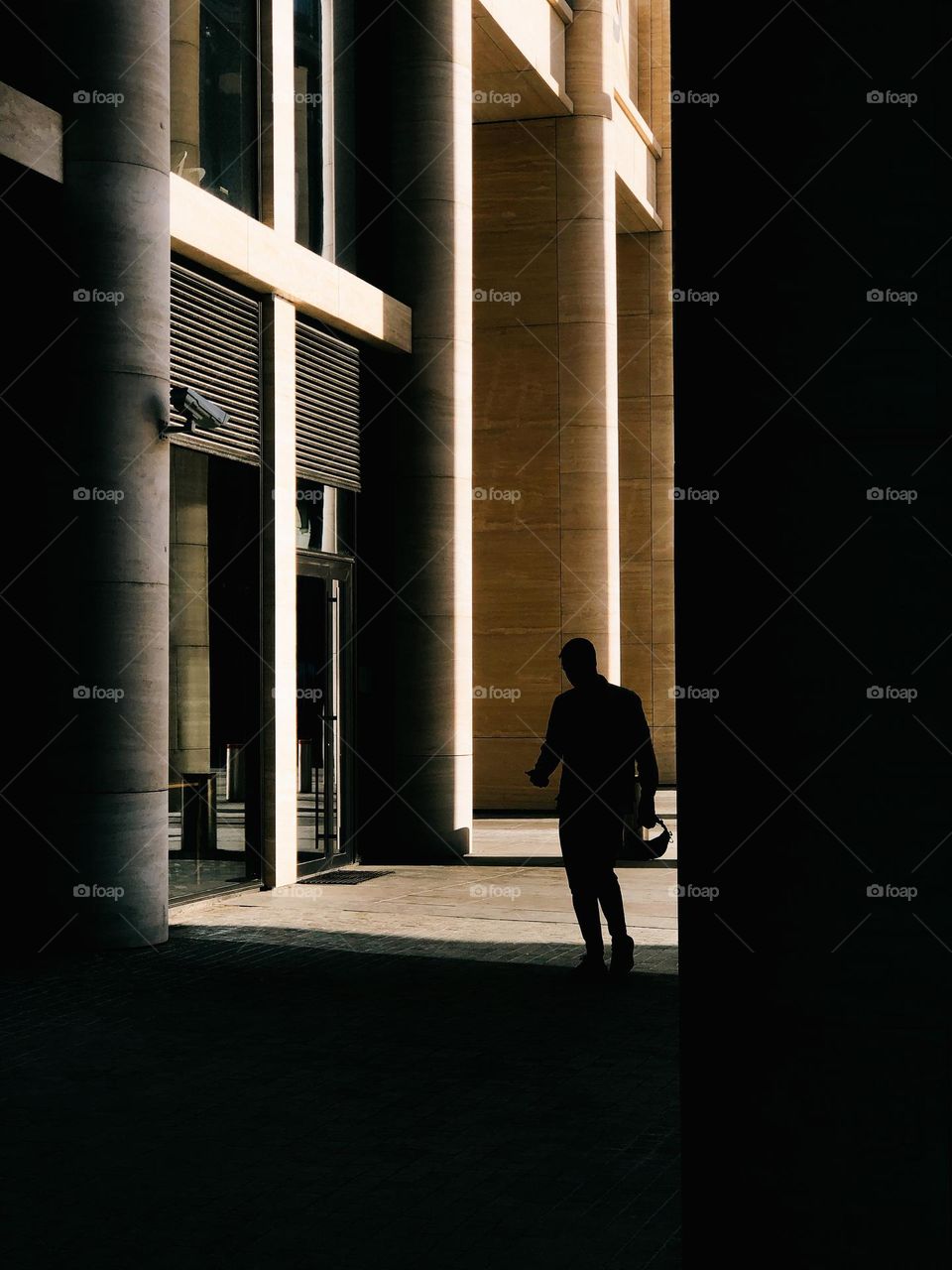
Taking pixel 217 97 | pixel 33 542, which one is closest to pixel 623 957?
pixel 33 542

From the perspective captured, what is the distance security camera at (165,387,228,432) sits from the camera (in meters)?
11.4

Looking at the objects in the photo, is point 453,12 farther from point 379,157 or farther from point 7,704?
point 7,704

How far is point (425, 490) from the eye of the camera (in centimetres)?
1596

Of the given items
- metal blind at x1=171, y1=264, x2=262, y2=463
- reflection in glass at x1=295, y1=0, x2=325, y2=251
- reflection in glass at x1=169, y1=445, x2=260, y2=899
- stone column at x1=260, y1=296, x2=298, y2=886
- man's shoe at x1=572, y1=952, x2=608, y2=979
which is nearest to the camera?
man's shoe at x1=572, y1=952, x2=608, y2=979

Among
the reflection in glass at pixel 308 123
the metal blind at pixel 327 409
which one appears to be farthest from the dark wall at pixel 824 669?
the reflection in glass at pixel 308 123

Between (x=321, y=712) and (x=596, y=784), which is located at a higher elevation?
(x=321, y=712)

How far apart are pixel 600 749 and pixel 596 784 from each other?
0.79ft

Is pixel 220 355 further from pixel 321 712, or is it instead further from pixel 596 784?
pixel 596 784

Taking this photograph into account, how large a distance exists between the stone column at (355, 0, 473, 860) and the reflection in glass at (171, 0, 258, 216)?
9.43ft

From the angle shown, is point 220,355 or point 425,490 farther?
point 425,490

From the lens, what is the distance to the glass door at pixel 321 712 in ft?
48.3

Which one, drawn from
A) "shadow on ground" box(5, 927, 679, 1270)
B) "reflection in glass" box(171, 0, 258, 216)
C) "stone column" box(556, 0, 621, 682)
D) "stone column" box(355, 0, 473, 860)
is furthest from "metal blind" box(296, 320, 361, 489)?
"shadow on ground" box(5, 927, 679, 1270)

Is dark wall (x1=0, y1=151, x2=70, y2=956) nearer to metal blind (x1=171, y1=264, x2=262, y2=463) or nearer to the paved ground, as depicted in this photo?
the paved ground

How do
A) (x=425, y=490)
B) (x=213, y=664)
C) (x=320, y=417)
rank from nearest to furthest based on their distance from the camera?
(x=213, y=664) → (x=320, y=417) → (x=425, y=490)
